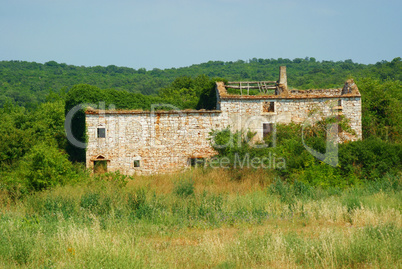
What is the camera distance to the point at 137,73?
384 ft

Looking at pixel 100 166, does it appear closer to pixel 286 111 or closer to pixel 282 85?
pixel 286 111

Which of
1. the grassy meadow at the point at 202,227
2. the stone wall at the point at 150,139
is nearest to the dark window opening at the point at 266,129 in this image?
the stone wall at the point at 150,139

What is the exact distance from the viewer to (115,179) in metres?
15.0

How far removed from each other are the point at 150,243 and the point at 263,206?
13.8 feet

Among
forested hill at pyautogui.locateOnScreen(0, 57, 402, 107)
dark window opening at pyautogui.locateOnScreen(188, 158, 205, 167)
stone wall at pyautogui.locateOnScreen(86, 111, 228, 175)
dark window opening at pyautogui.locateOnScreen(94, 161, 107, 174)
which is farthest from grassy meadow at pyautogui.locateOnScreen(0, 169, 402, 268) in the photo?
forested hill at pyautogui.locateOnScreen(0, 57, 402, 107)

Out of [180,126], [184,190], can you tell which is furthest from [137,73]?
[184,190]

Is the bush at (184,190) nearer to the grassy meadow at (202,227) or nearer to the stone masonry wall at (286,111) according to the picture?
the grassy meadow at (202,227)

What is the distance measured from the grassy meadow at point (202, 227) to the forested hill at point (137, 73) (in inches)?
1784

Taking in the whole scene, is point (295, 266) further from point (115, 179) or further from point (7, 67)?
point (7, 67)

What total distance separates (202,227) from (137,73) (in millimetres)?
109750

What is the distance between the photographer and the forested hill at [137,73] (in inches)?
2772

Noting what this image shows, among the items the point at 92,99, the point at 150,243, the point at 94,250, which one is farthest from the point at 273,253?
the point at 92,99

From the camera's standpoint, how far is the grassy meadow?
7.91 metres

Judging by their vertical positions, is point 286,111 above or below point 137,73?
below
